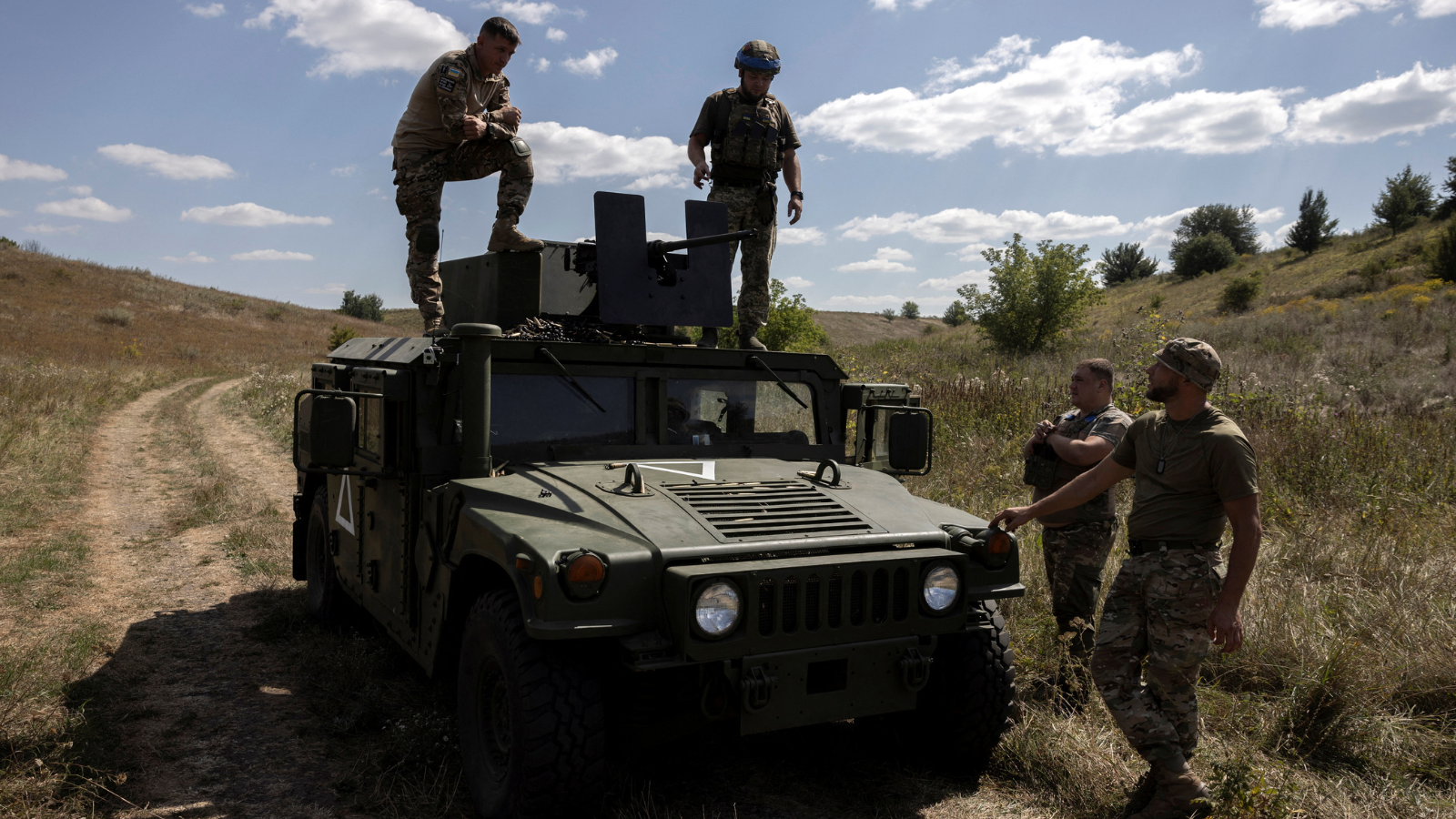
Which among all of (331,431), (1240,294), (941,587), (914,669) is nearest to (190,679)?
(331,431)

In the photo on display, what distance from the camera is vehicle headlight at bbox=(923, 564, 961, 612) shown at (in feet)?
10.6

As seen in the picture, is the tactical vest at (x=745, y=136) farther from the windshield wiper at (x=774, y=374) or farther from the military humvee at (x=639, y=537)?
the windshield wiper at (x=774, y=374)

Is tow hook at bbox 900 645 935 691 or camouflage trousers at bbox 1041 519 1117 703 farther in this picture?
camouflage trousers at bbox 1041 519 1117 703

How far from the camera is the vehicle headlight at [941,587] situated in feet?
10.6

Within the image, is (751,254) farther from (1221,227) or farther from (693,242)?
(1221,227)

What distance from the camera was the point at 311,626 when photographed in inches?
225

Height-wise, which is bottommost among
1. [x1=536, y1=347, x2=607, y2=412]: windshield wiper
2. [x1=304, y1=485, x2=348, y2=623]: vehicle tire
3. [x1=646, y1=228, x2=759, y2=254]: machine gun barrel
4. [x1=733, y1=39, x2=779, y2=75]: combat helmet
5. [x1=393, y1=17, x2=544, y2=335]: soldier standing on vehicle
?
[x1=304, y1=485, x2=348, y2=623]: vehicle tire

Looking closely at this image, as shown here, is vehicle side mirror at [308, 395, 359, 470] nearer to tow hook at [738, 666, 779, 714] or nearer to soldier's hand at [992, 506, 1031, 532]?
tow hook at [738, 666, 779, 714]

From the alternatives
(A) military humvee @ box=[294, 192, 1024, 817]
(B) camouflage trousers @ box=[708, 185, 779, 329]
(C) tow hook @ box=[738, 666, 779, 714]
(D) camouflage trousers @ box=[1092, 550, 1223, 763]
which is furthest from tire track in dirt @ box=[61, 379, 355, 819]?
(B) camouflage trousers @ box=[708, 185, 779, 329]

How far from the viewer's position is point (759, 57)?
6223 mm

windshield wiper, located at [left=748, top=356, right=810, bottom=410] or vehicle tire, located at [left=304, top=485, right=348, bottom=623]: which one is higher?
windshield wiper, located at [left=748, top=356, right=810, bottom=410]

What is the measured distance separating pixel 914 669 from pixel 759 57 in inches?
176

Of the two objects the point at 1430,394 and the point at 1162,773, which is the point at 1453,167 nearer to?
the point at 1430,394

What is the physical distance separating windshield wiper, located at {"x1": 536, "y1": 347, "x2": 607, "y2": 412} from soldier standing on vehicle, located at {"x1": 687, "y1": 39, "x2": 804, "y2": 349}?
85.5 inches
